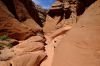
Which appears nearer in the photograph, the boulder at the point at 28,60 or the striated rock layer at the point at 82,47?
the striated rock layer at the point at 82,47

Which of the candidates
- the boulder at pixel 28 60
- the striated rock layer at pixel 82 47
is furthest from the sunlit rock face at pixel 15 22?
the striated rock layer at pixel 82 47

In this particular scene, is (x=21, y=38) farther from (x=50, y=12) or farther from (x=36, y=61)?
(x=36, y=61)

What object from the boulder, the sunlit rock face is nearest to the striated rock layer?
the boulder

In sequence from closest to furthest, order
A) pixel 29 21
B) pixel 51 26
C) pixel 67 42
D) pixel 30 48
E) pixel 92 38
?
pixel 92 38 → pixel 67 42 → pixel 30 48 → pixel 51 26 → pixel 29 21

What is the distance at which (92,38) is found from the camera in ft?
17.7

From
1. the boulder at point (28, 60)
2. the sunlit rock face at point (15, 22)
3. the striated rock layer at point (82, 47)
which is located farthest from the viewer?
the sunlit rock face at point (15, 22)

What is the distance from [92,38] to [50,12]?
10374 millimetres

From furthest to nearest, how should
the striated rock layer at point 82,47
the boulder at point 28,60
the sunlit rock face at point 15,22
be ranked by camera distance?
1. the sunlit rock face at point 15,22
2. the boulder at point 28,60
3. the striated rock layer at point 82,47

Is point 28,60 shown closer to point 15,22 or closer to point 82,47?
point 82,47

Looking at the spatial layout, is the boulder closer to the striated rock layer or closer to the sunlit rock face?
the striated rock layer

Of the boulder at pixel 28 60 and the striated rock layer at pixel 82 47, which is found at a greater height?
the striated rock layer at pixel 82 47

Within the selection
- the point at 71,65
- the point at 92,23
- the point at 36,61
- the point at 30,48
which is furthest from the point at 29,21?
the point at 71,65

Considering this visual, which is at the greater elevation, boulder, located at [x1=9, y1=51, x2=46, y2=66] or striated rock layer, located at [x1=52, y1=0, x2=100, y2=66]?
striated rock layer, located at [x1=52, y1=0, x2=100, y2=66]

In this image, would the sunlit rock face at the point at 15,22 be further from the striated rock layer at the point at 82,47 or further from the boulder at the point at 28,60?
the striated rock layer at the point at 82,47
